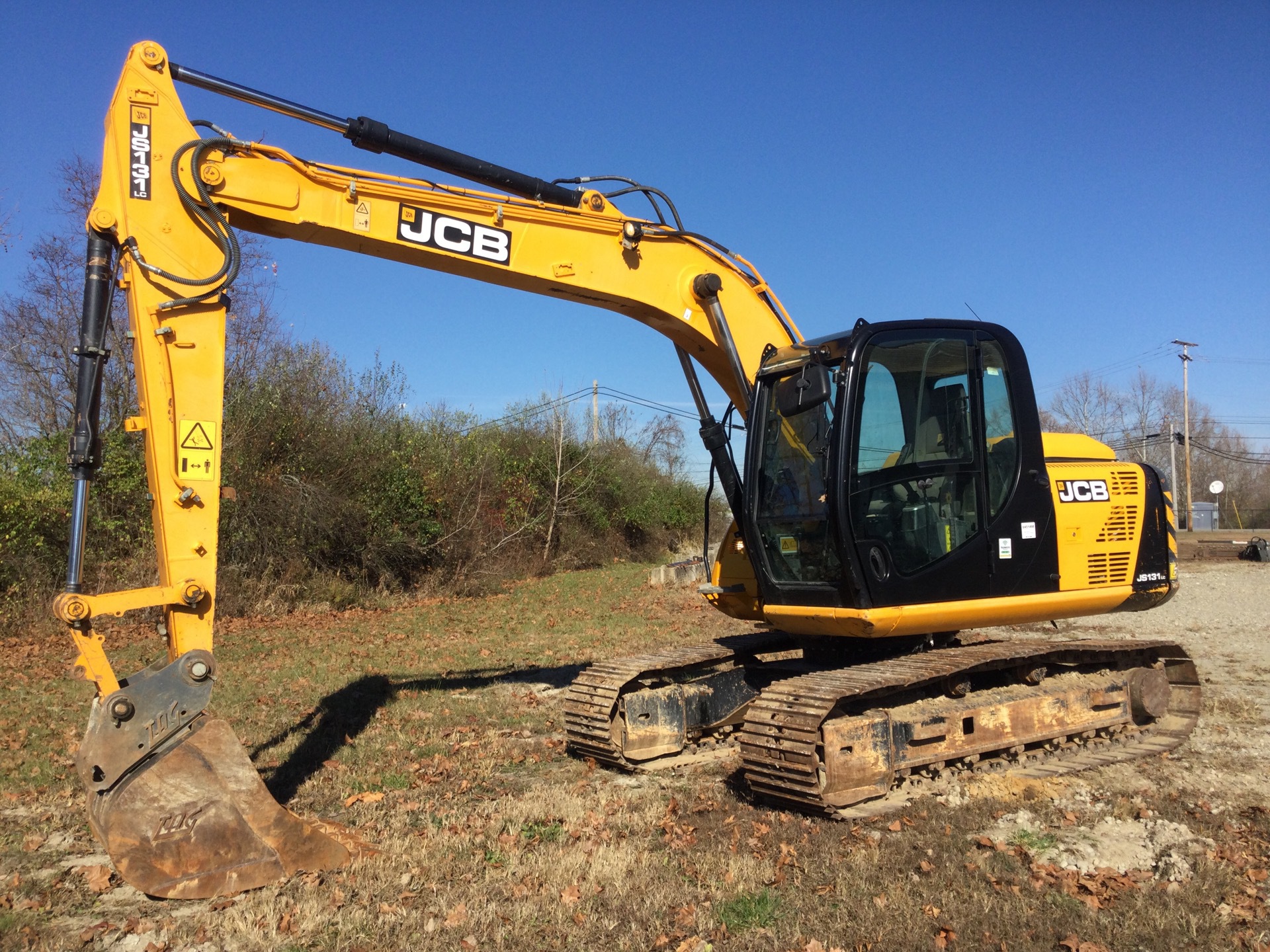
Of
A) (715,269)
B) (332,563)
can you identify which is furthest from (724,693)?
(332,563)

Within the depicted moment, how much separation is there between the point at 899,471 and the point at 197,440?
411 centimetres

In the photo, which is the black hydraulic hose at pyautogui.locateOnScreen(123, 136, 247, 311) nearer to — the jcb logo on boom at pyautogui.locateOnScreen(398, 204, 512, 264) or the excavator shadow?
the jcb logo on boom at pyautogui.locateOnScreen(398, 204, 512, 264)

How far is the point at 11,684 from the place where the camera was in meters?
9.98

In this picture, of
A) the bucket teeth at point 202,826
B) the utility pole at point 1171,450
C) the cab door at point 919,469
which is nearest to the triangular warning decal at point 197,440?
the bucket teeth at point 202,826

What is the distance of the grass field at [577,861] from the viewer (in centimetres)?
412

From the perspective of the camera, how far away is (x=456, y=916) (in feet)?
14.0

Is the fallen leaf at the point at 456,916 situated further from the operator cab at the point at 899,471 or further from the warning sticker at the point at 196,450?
the operator cab at the point at 899,471

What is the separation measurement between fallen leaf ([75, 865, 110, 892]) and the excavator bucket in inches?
15.0

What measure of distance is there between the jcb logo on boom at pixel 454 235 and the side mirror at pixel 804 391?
2.00 metres

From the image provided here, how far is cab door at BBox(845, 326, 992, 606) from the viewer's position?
5.93 meters

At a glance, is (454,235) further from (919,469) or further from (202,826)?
(202,826)

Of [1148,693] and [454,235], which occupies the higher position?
[454,235]

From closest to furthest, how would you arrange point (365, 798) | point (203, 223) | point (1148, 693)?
1. point (203, 223)
2. point (365, 798)
3. point (1148, 693)

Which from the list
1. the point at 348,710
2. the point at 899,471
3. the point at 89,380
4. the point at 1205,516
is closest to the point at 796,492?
the point at 899,471
